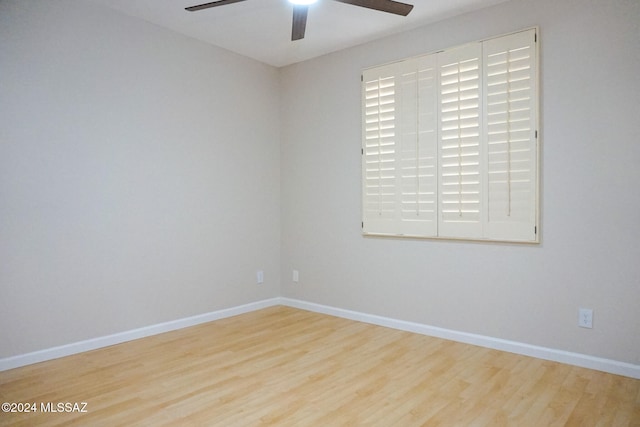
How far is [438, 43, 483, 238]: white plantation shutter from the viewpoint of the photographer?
3.17 metres

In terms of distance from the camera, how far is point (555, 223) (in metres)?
2.85

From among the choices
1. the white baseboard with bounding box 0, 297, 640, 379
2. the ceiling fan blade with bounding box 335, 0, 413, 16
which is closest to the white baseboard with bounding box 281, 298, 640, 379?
the white baseboard with bounding box 0, 297, 640, 379

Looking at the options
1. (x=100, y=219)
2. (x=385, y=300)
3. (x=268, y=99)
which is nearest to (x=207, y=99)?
(x=268, y=99)

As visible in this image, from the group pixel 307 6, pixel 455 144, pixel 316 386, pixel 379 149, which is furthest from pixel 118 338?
pixel 455 144

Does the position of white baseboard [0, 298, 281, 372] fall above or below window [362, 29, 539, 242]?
below

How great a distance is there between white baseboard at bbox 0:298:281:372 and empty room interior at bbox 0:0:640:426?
2cm

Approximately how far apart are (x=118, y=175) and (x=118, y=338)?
1283 millimetres

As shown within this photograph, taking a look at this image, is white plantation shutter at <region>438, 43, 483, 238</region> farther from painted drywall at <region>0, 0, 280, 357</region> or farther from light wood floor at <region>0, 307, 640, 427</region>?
painted drywall at <region>0, 0, 280, 357</region>

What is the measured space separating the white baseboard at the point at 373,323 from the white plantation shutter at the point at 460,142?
2.71 feet

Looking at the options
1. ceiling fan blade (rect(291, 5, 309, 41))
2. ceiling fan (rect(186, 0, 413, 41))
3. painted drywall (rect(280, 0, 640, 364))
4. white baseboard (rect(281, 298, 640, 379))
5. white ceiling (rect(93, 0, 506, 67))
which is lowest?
white baseboard (rect(281, 298, 640, 379))

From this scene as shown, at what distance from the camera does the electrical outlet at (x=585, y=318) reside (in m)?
2.72

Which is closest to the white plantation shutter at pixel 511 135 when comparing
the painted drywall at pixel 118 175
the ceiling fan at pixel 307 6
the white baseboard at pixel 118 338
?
the ceiling fan at pixel 307 6

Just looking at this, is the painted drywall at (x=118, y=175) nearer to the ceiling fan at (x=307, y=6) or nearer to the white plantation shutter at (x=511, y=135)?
the ceiling fan at (x=307, y=6)

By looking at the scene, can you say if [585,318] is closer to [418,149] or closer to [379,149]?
[418,149]
